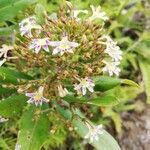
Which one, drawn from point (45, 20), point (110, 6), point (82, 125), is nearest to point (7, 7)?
point (45, 20)

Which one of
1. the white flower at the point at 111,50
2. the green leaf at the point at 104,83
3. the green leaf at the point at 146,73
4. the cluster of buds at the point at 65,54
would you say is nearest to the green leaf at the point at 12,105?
the cluster of buds at the point at 65,54

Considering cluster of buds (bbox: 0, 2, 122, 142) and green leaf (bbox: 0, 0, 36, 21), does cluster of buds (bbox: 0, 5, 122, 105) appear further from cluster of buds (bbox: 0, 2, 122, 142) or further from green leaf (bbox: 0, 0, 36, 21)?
green leaf (bbox: 0, 0, 36, 21)

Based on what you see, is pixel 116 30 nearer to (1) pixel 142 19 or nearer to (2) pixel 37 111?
(1) pixel 142 19

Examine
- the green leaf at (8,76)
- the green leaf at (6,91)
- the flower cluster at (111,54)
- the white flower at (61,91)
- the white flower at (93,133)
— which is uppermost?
the flower cluster at (111,54)

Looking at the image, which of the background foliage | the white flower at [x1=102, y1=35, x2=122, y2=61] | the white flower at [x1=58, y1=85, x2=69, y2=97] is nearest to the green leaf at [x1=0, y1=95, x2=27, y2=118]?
the background foliage

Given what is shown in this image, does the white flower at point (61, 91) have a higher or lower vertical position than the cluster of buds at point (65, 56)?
lower

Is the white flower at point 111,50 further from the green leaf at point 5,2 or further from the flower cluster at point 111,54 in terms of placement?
the green leaf at point 5,2
